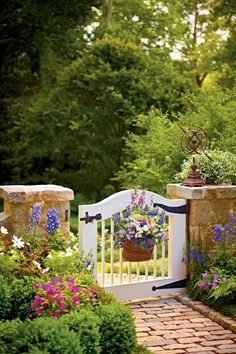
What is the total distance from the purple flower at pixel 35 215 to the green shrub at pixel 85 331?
5.15ft

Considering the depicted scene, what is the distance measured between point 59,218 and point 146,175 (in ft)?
13.5

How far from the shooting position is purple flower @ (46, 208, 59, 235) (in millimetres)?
6340

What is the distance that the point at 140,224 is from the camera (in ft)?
22.6

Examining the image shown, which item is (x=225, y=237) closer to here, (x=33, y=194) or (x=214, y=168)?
(x=214, y=168)

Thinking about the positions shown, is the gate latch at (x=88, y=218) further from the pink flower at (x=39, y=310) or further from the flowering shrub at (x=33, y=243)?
the pink flower at (x=39, y=310)

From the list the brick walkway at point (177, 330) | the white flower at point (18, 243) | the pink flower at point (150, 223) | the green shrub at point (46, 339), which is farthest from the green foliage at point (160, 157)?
the green shrub at point (46, 339)

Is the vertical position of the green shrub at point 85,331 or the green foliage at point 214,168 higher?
the green foliage at point 214,168

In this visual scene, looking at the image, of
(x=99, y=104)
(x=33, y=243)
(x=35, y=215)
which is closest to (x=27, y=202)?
(x=35, y=215)

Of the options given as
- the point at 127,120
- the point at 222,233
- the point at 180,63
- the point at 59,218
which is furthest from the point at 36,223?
the point at 180,63

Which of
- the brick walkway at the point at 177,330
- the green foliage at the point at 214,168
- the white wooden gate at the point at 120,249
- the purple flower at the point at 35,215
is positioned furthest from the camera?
the green foliage at the point at 214,168

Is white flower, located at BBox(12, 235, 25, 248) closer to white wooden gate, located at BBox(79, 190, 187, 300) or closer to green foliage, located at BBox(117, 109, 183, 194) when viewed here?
white wooden gate, located at BBox(79, 190, 187, 300)

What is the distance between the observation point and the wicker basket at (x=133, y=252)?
6918 millimetres

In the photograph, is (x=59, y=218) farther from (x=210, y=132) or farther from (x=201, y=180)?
(x=210, y=132)

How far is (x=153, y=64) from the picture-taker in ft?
48.8
